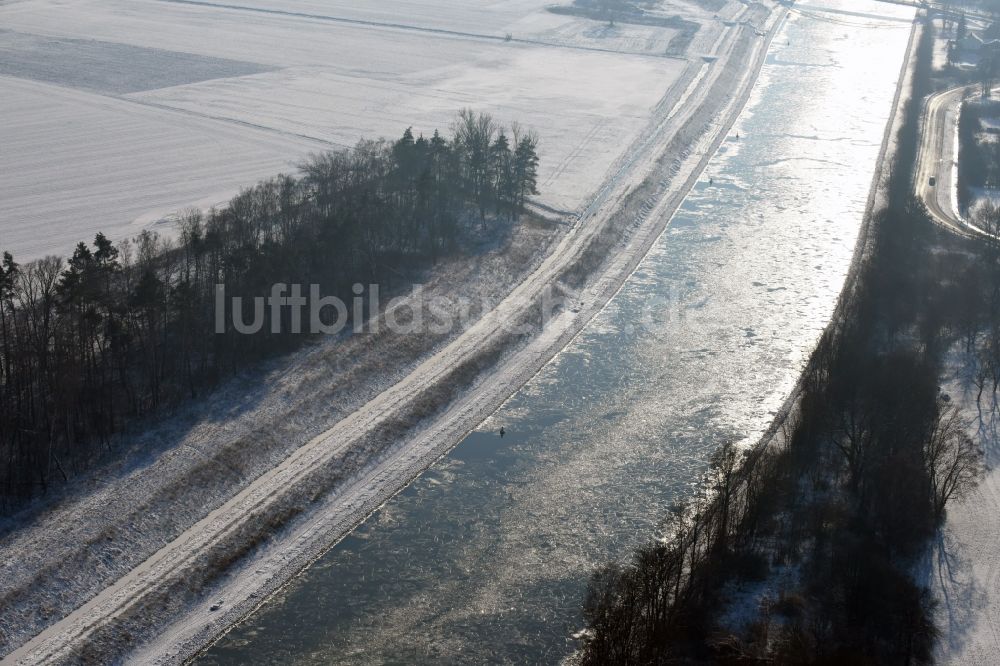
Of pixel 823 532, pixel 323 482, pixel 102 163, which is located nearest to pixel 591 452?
pixel 823 532

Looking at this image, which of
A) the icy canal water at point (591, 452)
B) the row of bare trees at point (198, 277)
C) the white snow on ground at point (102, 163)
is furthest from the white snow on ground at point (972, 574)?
the white snow on ground at point (102, 163)

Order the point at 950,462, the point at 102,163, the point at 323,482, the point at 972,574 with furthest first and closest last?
1. the point at 102,163
2. the point at 950,462
3. the point at 323,482
4. the point at 972,574

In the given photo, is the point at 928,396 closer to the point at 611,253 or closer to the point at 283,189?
the point at 611,253

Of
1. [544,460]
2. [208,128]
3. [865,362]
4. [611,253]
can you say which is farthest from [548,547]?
[208,128]

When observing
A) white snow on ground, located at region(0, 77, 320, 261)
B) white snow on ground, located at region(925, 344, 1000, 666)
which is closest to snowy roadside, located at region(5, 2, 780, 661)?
white snow on ground, located at region(925, 344, 1000, 666)

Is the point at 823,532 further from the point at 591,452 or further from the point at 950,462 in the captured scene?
the point at 591,452

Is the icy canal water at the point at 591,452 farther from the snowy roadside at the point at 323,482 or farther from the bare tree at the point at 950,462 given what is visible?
the bare tree at the point at 950,462
